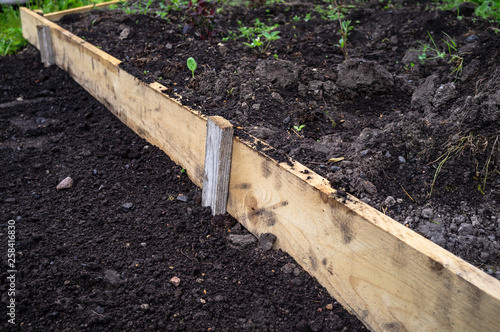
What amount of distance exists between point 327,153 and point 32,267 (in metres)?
1.77

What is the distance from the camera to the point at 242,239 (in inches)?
98.1

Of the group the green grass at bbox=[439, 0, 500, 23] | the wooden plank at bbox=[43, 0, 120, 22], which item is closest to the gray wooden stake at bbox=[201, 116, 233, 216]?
the green grass at bbox=[439, 0, 500, 23]

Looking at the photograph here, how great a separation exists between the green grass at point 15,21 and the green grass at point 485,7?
4668 mm

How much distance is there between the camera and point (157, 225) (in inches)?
105

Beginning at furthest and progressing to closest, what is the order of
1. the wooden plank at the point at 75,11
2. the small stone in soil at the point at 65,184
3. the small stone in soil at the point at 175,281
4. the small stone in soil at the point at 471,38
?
1. the wooden plank at the point at 75,11
2. the small stone in soil at the point at 471,38
3. the small stone in soil at the point at 65,184
4. the small stone in soil at the point at 175,281

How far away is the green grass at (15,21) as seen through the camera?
19.1 feet

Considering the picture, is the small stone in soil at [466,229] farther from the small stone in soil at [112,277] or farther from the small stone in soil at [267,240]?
the small stone in soil at [112,277]

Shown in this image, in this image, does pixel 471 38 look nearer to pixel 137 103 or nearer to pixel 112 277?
pixel 137 103

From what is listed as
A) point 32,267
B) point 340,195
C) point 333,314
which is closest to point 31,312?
point 32,267

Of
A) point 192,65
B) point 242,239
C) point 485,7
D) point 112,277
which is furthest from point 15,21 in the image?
point 485,7

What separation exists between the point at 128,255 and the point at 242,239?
2.20 ft

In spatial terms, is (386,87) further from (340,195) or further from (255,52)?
(340,195)

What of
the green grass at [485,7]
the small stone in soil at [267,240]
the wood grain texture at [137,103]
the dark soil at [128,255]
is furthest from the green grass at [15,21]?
the small stone in soil at [267,240]

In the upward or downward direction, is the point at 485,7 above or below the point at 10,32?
above
